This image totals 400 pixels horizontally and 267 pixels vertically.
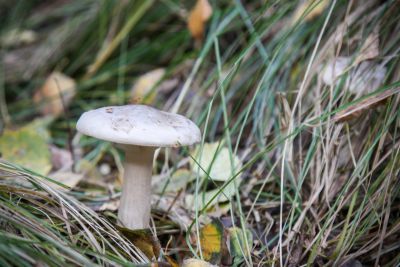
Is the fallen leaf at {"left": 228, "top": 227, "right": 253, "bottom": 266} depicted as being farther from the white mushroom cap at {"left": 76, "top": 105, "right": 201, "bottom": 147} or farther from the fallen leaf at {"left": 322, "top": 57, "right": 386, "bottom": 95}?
the fallen leaf at {"left": 322, "top": 57, "right": 386, "bottom": 95}

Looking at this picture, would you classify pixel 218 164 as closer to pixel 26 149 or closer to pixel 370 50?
pixel 370 50

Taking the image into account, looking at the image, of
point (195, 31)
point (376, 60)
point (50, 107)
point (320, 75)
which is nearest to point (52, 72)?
point (50, 107)

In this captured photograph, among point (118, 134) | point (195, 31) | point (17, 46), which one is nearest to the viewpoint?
point (118, 134)

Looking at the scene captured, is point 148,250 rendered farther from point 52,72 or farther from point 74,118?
point 52,72

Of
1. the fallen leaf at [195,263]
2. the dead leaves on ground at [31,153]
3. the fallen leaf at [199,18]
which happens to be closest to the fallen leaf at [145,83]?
the fallen leaf at [199,18]

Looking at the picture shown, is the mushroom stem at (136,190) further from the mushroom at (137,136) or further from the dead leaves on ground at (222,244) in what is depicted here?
the dead leaves on ground at (222,244)

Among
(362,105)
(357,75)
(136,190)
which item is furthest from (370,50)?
(136,190)
